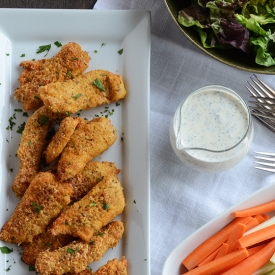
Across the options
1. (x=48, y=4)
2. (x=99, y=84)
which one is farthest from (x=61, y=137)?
(x=48, y=4)

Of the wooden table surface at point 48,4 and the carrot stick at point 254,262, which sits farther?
the wooden table surface at point 48,4

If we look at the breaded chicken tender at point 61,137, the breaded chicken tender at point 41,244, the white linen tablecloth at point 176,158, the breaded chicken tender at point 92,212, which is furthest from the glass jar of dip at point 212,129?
the breaded chicken tender at point 41,244

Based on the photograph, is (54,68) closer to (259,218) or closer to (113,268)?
(113,268)

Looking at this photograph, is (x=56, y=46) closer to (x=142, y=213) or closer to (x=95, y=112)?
(x=95, y=112)

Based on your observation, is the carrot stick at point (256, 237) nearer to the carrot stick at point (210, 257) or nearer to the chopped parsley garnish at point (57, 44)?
the carrot stick at point (210, 257)

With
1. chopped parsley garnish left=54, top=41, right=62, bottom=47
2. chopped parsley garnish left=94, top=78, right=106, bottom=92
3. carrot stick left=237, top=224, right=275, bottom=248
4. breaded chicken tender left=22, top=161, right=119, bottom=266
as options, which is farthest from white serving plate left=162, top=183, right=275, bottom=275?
chopped parsley garnish left=54, top=41, right=62, bottom=47

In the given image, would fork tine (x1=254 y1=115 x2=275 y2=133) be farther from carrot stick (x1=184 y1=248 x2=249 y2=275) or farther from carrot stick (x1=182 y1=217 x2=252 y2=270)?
carrot stick (x1=184 y1=248 x2=249 y2=275)

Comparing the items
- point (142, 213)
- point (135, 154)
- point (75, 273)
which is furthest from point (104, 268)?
point (135, 154)
